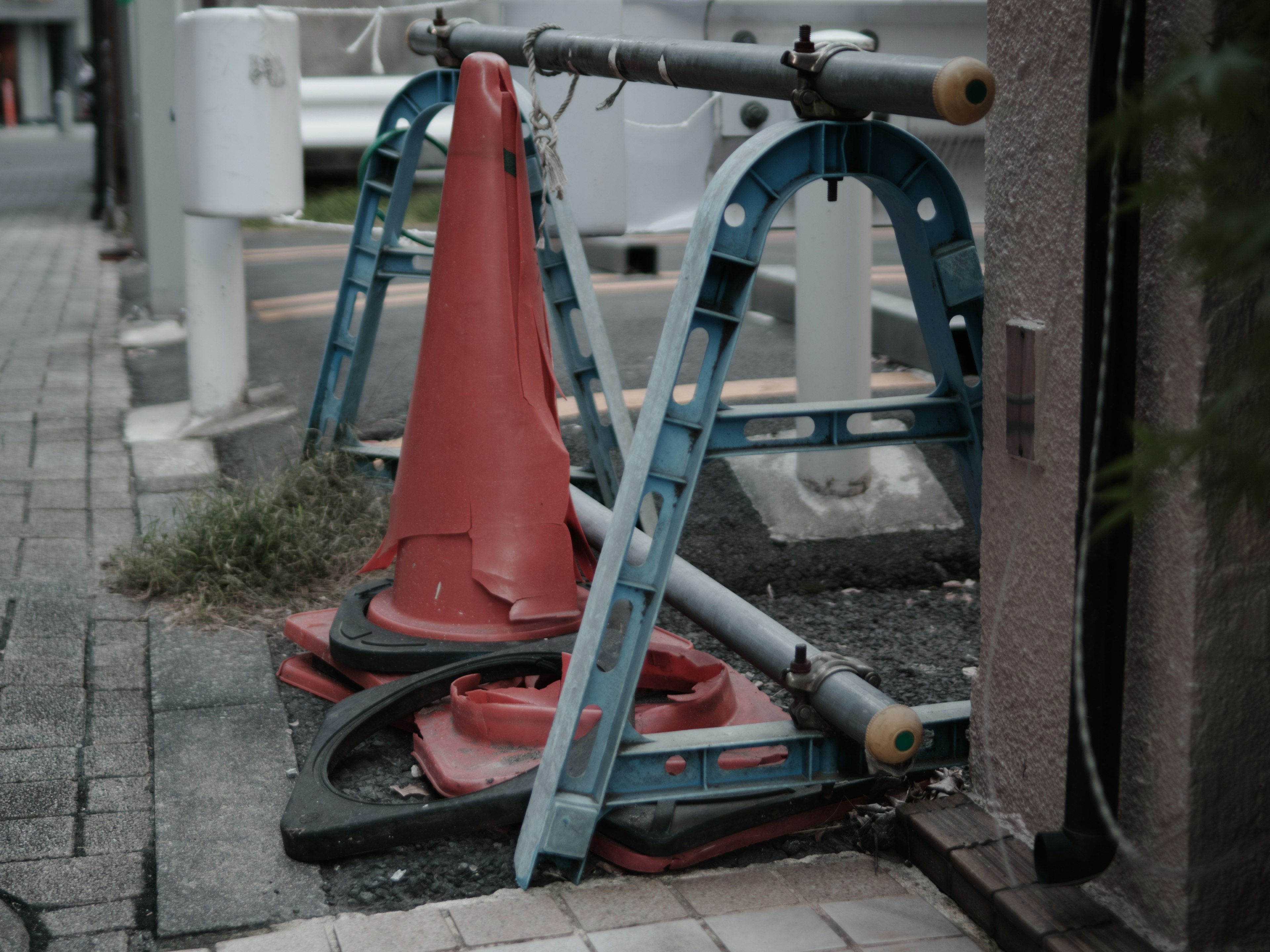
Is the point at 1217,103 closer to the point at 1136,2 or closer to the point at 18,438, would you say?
the point at 1136,2

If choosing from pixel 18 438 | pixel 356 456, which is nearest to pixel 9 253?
pixel 18 438

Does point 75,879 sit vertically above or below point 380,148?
below

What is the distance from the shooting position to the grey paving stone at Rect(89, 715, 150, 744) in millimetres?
2977

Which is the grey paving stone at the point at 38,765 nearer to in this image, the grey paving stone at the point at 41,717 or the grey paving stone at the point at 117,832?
the grey paving stone at the point at 41,717

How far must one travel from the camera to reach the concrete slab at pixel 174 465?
16.2 feet

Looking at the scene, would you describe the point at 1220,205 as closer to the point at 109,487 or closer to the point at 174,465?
the point at 109,487

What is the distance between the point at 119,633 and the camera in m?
3.60

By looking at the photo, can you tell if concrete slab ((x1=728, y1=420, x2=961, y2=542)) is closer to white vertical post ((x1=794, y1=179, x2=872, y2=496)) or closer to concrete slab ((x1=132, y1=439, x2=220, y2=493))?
white vertical post ((x1=794, y1=179, x2=872, y2=496))

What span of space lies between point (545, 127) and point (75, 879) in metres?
2.11

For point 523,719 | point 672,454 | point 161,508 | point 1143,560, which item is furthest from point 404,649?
point 161,508

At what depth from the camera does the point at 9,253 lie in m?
12.4

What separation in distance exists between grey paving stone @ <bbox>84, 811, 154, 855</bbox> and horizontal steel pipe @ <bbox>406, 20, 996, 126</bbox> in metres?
1.84

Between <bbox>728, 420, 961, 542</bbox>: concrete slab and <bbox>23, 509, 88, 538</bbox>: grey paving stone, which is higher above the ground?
<bbox>728, 420, 961, 542</bbox>: concrete slab

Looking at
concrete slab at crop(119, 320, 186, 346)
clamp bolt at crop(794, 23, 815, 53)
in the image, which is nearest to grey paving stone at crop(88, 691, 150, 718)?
clamp bolt at crop(794, 23, 815, 53)
